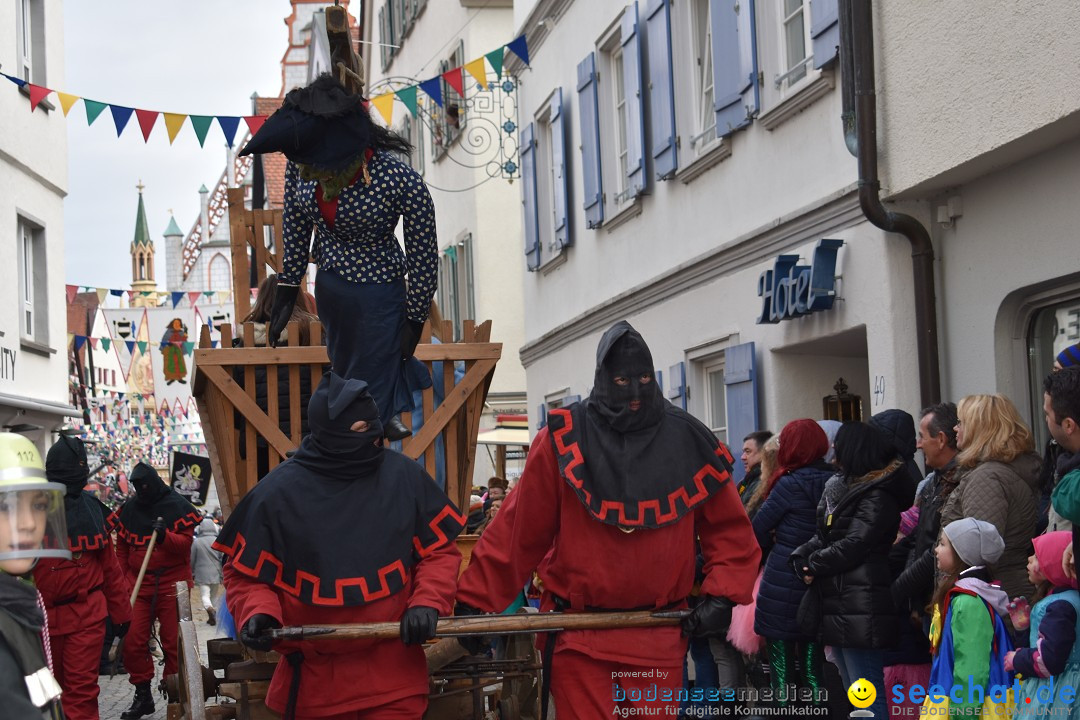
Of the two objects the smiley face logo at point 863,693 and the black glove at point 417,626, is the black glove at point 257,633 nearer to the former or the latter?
the black glove at point 417,626

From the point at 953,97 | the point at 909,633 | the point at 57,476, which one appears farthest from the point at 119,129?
the point at 909,633

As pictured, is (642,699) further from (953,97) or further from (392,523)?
(953,97)

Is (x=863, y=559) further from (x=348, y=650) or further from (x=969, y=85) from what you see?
(x=348, y=650)

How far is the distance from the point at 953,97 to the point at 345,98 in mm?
4069

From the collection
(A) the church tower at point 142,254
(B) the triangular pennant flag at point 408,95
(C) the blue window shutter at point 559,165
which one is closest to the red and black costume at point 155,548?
(B) the triangular pennant flag at point 408,95

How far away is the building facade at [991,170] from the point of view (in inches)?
324

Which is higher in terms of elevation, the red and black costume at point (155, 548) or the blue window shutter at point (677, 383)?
the blue window shutter at point (677, 383)

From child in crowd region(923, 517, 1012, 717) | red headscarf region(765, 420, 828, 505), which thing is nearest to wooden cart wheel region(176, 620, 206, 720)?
child in crowd region(923, 517, 1012, 717)

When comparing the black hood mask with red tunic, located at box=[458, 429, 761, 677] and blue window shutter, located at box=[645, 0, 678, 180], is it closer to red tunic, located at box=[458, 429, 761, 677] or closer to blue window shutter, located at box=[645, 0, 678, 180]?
blue window shutter, located at box=[645, 0, 678, 180]

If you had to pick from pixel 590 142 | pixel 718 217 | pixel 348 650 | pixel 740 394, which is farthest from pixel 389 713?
pixel 590 142

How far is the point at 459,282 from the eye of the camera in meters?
26.3

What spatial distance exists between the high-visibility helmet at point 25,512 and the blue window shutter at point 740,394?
8.52 m

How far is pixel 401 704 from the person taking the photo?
17.3 ft

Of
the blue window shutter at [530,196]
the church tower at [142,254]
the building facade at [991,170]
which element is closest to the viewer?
the building facade at [991,170]
